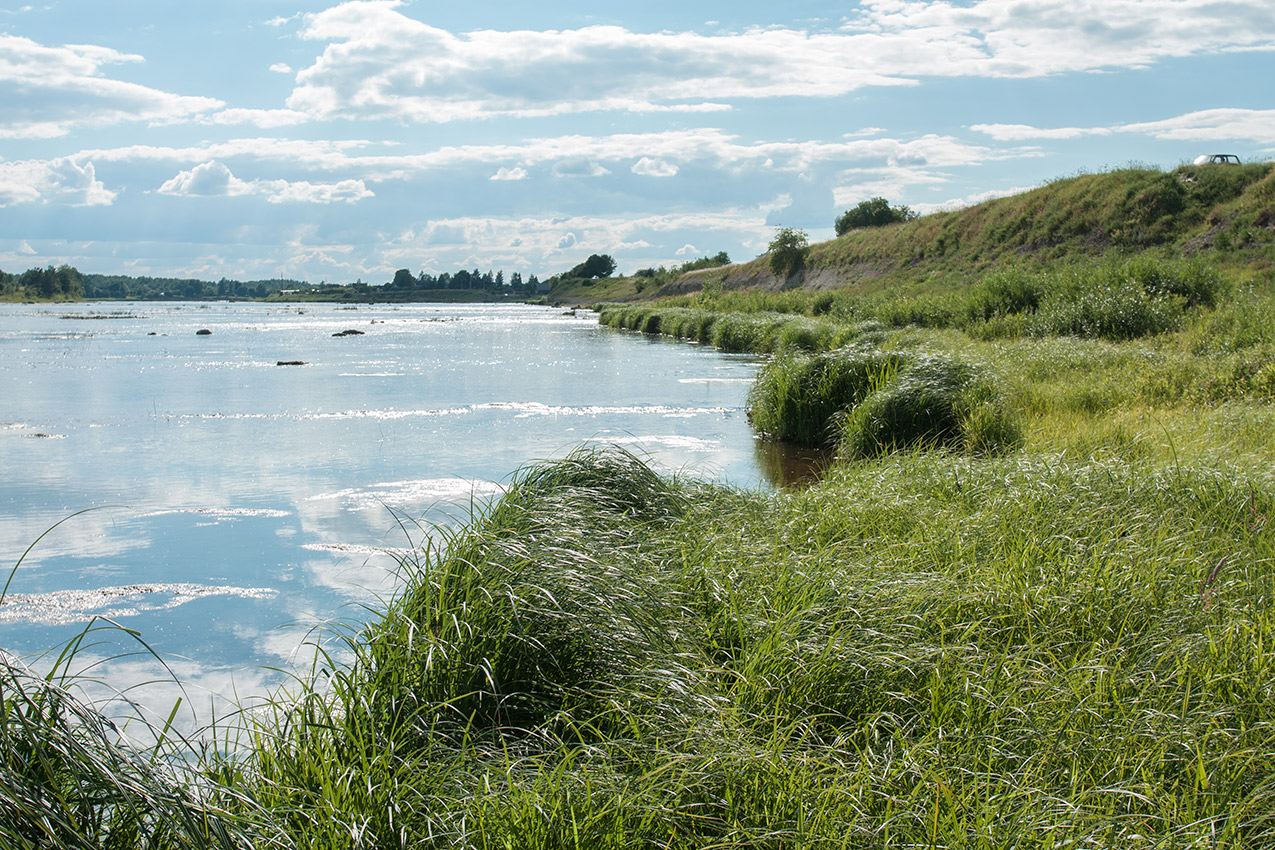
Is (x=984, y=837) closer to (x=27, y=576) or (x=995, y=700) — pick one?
(x=995, y=700)

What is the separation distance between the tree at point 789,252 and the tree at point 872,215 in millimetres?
23111

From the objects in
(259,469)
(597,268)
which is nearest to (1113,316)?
(259,469)

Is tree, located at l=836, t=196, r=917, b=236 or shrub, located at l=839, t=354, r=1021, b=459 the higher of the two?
tree, located at l=836, t=196, r=917, b=236

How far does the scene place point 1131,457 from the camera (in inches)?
307

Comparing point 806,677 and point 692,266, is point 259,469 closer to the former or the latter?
point 806,677

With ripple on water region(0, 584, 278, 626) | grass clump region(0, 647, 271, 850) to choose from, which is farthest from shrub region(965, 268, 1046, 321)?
grass clump region(0, 647, 271, 850)

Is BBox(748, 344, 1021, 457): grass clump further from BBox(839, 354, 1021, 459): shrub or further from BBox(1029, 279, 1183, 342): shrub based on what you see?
BBox(1029, 279, 1183, 342): shrub

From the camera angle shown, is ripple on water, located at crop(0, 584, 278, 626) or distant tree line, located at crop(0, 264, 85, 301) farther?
distant tree line, located at crop(0, 264, 85, 301)

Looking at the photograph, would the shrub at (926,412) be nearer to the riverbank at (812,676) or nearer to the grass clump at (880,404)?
the grass clump at (880,404)

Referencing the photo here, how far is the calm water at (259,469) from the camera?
616cm

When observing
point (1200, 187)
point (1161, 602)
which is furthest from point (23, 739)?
point (1200, 187)

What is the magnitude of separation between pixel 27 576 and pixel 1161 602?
7.77 metres

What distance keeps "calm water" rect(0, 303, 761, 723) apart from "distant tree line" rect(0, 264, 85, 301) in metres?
117

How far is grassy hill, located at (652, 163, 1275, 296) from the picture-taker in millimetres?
29969
